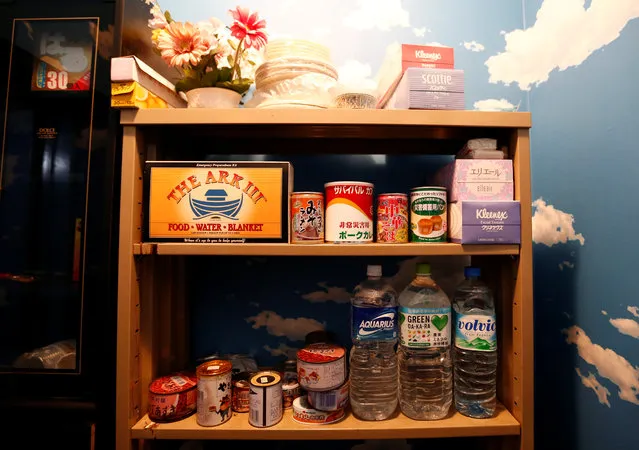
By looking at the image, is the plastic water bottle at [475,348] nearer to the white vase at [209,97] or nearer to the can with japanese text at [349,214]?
the can with japanese text at [349,214]

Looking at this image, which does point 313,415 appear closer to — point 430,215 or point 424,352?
point 424,352

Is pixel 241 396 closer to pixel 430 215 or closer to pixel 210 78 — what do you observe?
pixel 430 215

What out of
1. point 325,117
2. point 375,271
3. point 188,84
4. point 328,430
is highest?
point 188,84

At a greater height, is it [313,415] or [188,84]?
Result: [188,84]

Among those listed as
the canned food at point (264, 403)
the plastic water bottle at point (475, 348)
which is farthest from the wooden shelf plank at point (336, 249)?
the canned food at point (264, 403)

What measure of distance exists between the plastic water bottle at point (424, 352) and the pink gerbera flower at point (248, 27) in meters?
0.81

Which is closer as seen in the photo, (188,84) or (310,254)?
(310,254)

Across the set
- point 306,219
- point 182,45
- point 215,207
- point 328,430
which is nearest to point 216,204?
point 215,207

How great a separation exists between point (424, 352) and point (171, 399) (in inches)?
28.1

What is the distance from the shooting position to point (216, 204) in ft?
2.79

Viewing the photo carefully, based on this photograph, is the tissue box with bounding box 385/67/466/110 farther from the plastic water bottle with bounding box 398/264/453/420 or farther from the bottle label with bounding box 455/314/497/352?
the bottle label with bounding box 455/314/497/352

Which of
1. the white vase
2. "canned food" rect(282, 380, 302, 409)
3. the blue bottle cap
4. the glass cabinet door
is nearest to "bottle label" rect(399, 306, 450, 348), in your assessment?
the blue bottle cap

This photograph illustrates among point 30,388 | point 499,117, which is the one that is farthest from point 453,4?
point 30,388

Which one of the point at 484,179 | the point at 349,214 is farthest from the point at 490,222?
the point at 349,214
